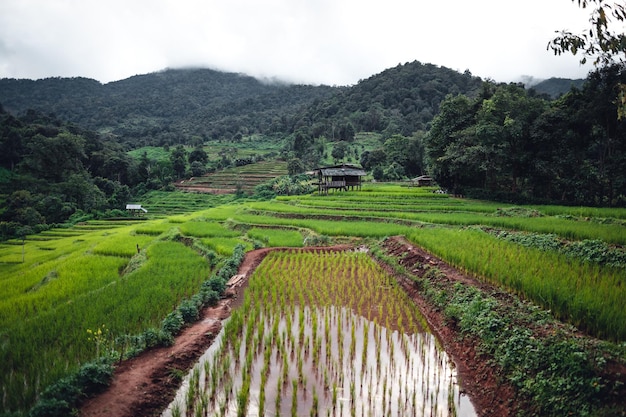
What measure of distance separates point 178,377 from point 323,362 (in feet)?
8.48

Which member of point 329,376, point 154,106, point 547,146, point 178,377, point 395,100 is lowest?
point 329,376

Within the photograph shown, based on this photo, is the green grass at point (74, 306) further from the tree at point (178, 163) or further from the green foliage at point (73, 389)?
the tree at point (178, 163)

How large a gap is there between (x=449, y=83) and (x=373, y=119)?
35.6 m

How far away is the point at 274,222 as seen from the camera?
23391mm

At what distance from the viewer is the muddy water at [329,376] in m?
5.37

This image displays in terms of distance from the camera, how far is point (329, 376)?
6191mm

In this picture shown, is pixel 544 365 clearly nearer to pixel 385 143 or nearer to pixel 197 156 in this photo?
pixel 385 143

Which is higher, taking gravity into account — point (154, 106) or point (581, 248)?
point (154, 106)

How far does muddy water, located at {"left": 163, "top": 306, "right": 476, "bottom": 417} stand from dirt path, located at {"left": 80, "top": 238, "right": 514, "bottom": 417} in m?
0.21

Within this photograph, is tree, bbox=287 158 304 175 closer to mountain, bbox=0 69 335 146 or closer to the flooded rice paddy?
mountain, bbox=0 69 335 146

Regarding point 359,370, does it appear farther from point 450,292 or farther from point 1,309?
point 1,309

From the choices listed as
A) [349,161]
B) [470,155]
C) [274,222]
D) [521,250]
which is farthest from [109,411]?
[349,161]

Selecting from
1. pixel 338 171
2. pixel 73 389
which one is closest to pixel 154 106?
pixel 338 171

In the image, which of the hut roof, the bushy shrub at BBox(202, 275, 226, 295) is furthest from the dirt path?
the hut roof
